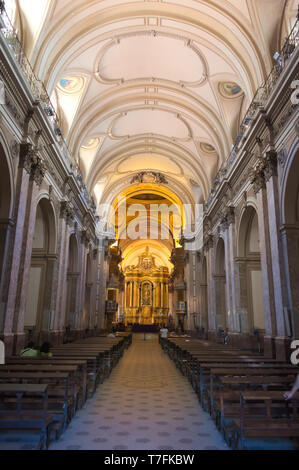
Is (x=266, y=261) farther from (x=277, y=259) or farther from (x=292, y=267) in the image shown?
(x=292, y=267)

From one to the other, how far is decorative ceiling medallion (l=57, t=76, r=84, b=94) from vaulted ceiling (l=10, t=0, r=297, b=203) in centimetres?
4

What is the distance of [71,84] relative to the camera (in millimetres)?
12570

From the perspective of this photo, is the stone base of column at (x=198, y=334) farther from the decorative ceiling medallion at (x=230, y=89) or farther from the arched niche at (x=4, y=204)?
the arched niche at (x=4, y=204)

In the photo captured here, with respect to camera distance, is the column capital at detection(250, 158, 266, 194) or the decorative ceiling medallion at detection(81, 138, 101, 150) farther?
the decorative ceiling medallion at detection(81, 138, 101, 150)

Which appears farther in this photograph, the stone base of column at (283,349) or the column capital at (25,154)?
the column capital at (25,154)

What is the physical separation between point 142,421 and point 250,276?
835 cm

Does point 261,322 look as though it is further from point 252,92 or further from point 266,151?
point 252,92

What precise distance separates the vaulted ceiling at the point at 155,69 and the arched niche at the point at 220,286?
406 cm

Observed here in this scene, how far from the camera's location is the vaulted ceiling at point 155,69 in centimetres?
939

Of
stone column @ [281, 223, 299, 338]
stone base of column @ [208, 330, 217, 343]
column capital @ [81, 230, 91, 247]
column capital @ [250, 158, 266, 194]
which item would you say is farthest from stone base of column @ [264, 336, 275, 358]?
column capital @ [81, 230, 91, 247]

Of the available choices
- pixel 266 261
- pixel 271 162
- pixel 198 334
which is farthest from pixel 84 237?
pixel 271 162

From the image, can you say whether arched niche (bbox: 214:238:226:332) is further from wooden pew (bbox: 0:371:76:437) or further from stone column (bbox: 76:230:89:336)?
wooden pew (bbox: 0:371:76:437)

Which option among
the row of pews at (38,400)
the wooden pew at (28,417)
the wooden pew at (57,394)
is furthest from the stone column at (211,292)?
the wooden pew at (28,417)

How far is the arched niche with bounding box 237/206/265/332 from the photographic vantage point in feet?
38.0
